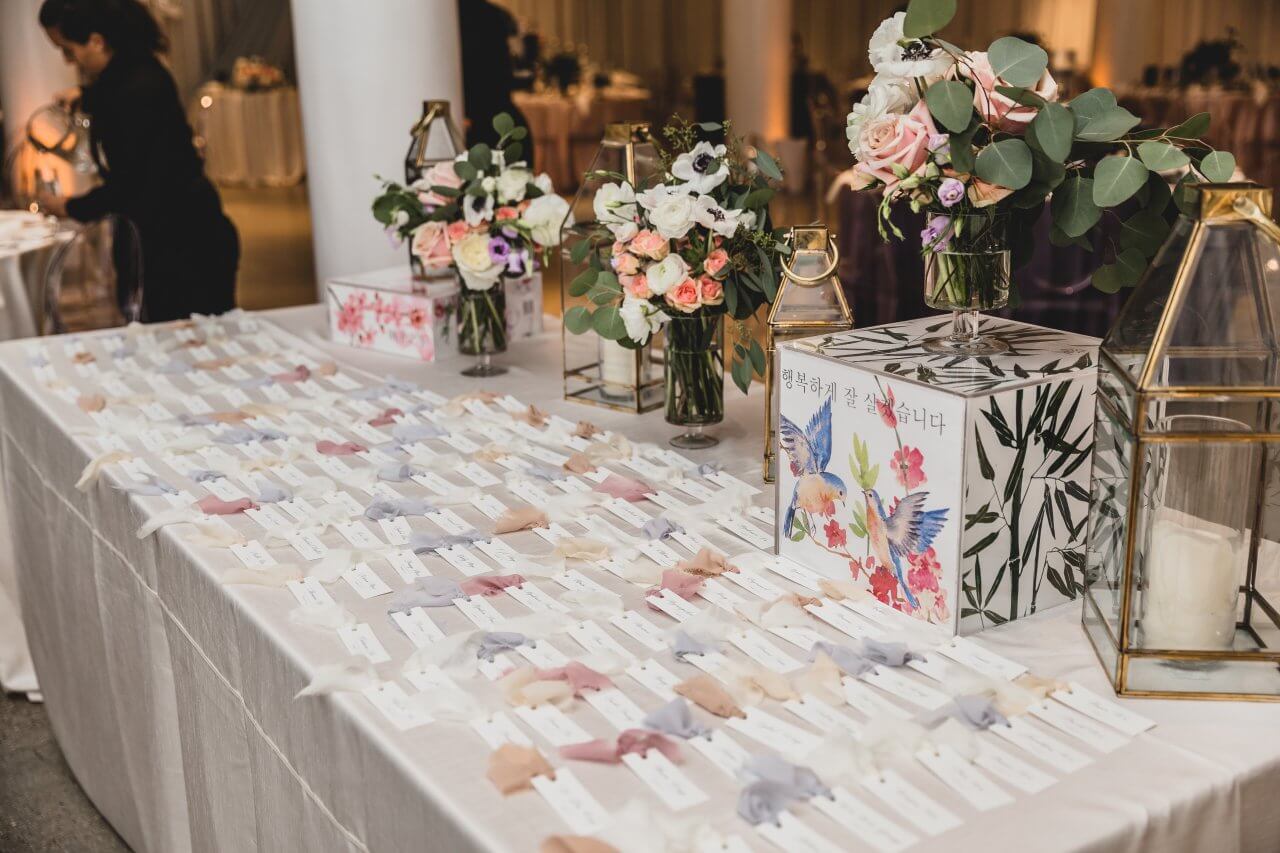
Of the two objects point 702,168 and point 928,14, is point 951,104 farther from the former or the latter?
point 702,168

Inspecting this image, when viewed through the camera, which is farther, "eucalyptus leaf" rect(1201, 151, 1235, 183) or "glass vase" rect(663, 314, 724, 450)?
"glass vase" rect(663, 314, 724, 450)

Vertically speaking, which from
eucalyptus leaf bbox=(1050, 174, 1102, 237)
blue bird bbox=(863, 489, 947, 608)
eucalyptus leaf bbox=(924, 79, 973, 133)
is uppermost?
eucalyptus leaf bbox=(924, 79, 973, 133)

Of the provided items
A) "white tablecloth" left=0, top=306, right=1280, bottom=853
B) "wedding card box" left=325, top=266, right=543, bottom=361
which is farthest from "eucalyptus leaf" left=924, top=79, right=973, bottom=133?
"wedding card box" left=325, top=266, right=543, bottom=361

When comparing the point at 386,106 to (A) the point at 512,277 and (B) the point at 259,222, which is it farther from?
(B) the point at 259,222

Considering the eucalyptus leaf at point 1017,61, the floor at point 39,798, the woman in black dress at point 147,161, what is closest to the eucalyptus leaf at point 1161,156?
the eucalyptus leaf at point 1017,61

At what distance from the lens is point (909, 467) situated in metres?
1.10

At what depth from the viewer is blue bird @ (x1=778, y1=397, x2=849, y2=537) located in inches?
46.9

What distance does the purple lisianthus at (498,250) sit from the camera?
198cm

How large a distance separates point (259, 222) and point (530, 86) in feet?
9.80

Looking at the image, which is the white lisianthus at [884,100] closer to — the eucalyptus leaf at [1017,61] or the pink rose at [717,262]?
the eucalyptus leaf at [1017,61]

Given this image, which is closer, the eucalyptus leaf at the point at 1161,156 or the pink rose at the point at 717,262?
the eucalyptus leaf at the point at 1161,156

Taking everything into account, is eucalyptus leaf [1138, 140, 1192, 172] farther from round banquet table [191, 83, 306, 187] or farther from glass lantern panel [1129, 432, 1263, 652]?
round banquet table [191, 83, 306, 187]

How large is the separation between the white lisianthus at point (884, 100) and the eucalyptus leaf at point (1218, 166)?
0.85ft

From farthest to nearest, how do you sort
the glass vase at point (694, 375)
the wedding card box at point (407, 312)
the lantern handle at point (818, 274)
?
the wedding card box at point (407, 312), the glass vase at point (694, 375), the lantern handle at point (818, 274)
